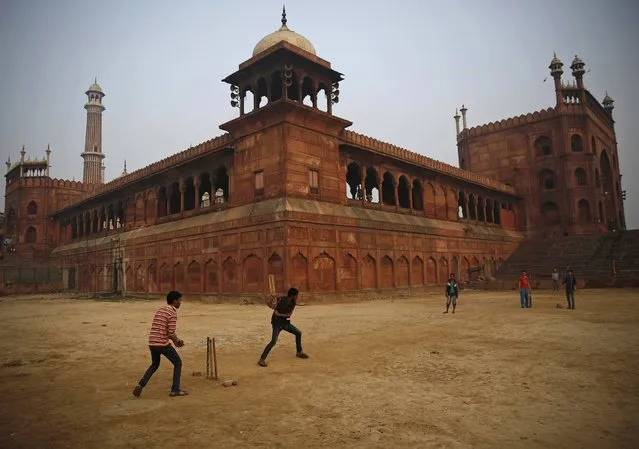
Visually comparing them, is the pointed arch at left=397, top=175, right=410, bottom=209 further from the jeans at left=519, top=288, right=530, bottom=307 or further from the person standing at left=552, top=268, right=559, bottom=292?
the jeans at left=519, top=288, right=530, bottom=307

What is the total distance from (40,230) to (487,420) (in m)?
46.1

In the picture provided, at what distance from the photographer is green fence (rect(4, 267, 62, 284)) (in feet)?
104

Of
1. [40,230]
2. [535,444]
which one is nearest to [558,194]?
[535,444]

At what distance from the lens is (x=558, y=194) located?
37.2 meters

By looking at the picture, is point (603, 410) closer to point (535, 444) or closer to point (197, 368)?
point (535, 444)

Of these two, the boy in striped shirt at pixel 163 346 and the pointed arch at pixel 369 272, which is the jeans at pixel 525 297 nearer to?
the pointed arch at pixel 369 272

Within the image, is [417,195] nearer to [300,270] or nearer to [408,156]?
[408,156]

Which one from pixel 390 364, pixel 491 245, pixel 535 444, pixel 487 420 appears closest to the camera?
pixel 535 444

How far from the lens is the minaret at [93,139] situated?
58375mm

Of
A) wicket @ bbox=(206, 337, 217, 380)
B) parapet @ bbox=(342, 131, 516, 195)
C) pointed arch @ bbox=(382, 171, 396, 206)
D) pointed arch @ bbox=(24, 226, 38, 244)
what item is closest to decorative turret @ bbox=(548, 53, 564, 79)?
parapet @ bbox=(342, 131, 516, 195)

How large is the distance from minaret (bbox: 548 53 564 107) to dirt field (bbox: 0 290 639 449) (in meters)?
34.2

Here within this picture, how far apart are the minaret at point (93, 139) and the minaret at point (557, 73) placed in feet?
179

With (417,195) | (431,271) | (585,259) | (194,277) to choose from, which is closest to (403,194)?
(417,195)

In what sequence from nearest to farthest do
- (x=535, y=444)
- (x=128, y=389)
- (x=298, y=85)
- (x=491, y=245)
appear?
1. (x=535, y=444)
2. (x=128, y=389)
3. (x=298, y=85)
4. (x=491, y=245)
